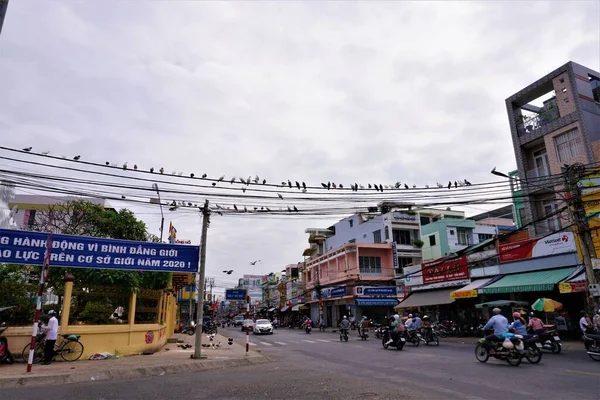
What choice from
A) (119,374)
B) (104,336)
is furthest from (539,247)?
(104,336)

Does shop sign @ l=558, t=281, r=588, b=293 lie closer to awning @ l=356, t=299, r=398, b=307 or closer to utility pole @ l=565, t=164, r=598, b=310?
utility pole @ l=565, t=164, r=598, b=310

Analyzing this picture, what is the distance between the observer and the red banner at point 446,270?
92.5 ft

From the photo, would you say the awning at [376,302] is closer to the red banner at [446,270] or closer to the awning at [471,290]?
the red banner at [446,270]

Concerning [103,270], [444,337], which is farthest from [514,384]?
[444,337]

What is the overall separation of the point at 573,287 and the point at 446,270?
11.3 metres

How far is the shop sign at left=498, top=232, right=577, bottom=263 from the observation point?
21016 mm

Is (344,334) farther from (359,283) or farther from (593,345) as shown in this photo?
(359,283)

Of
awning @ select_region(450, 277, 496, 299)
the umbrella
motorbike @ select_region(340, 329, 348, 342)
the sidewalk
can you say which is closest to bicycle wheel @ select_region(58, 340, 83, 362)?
the sidewalk

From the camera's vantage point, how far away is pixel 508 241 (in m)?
26.8

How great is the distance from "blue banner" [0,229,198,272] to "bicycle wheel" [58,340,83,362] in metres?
2.56

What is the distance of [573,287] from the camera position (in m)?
18.9

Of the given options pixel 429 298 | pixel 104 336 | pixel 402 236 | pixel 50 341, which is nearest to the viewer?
pixel 50 341

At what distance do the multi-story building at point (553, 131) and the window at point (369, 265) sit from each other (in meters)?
20.4

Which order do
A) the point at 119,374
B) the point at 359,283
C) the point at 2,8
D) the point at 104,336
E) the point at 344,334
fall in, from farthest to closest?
the point at 359,283, the point at 344,334, the point at 104,336, the point at 119,374, the point at 2,8
